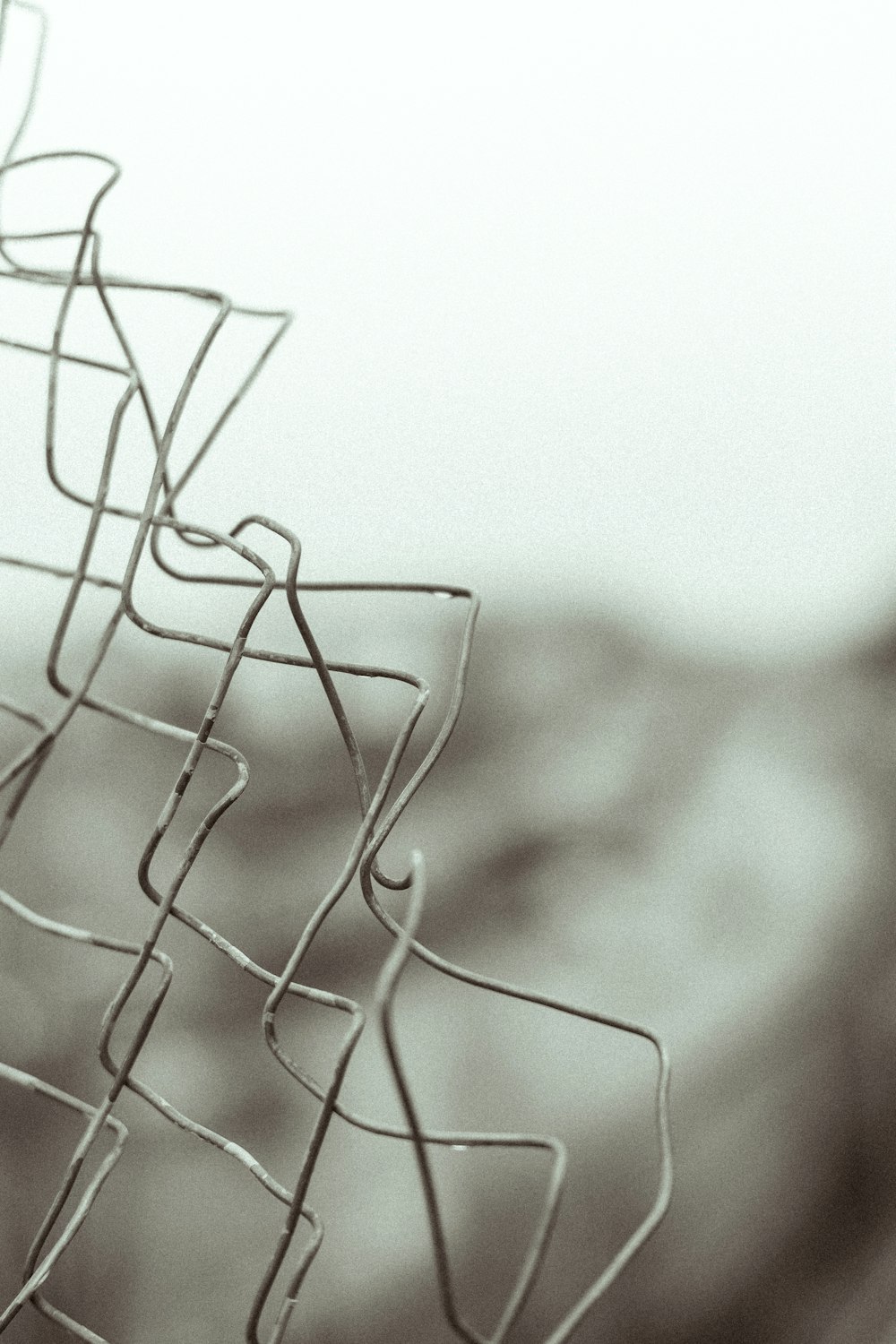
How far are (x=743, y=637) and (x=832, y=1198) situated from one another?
0.92ft

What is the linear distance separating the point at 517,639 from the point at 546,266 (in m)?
0.18

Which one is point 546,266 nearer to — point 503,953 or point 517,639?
point 517,639

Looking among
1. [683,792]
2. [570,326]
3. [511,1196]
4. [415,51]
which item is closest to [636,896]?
[683,792]

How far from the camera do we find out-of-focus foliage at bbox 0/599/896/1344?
0.58m

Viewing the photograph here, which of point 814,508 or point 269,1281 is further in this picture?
point 814,508

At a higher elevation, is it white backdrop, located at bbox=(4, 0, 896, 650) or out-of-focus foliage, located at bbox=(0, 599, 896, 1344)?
white backdrop, located at bbox=(4, 0, 896, 650)

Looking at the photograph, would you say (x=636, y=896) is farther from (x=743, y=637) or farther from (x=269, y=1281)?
(x=269, y=1281)

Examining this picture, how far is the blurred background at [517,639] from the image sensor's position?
54 cm

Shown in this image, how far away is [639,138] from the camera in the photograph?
0.54 metres

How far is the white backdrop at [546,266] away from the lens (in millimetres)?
536

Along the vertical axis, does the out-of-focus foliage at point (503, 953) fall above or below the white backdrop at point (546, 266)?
below

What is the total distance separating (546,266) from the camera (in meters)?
0.56

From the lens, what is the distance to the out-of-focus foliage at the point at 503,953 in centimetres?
58

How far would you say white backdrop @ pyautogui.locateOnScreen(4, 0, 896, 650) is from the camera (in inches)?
21.1
